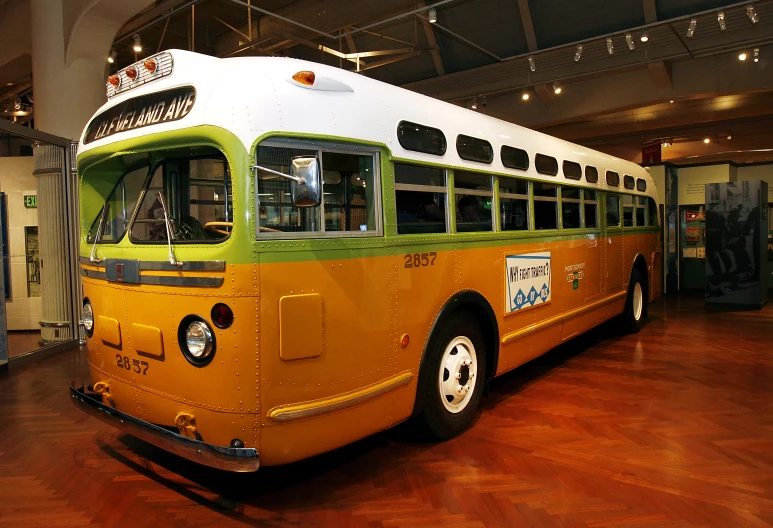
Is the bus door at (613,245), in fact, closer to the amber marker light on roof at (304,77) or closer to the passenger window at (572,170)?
the passenger window at (572,170)

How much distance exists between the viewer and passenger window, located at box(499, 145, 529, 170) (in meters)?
4.64

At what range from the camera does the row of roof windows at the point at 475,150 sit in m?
3.62

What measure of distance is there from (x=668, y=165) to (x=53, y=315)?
476 inches

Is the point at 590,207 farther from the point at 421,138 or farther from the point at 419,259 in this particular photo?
the point at 419,259

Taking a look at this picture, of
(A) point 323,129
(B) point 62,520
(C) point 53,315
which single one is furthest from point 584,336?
(C) point 53,315

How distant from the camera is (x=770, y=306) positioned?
10.5m

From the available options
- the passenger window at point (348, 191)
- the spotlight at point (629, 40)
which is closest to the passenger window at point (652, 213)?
the spotlight at point (629, 40)

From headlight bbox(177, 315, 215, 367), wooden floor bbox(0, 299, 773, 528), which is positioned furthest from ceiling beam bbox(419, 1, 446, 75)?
headlight bbox(177, 315, 215, 367)

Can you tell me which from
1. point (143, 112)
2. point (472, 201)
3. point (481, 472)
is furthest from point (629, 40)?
point (143, 112)

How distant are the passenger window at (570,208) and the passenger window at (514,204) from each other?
890mm

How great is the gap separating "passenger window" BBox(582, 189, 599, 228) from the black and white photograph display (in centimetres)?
548

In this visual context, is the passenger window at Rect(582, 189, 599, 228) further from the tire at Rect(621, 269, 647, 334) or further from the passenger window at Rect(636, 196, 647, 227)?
the passenger window at Rect(636, 196, 647, 227)

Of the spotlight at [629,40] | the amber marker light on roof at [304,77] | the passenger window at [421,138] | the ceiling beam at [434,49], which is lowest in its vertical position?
the passenger window at [421,138]

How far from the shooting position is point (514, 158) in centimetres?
480
